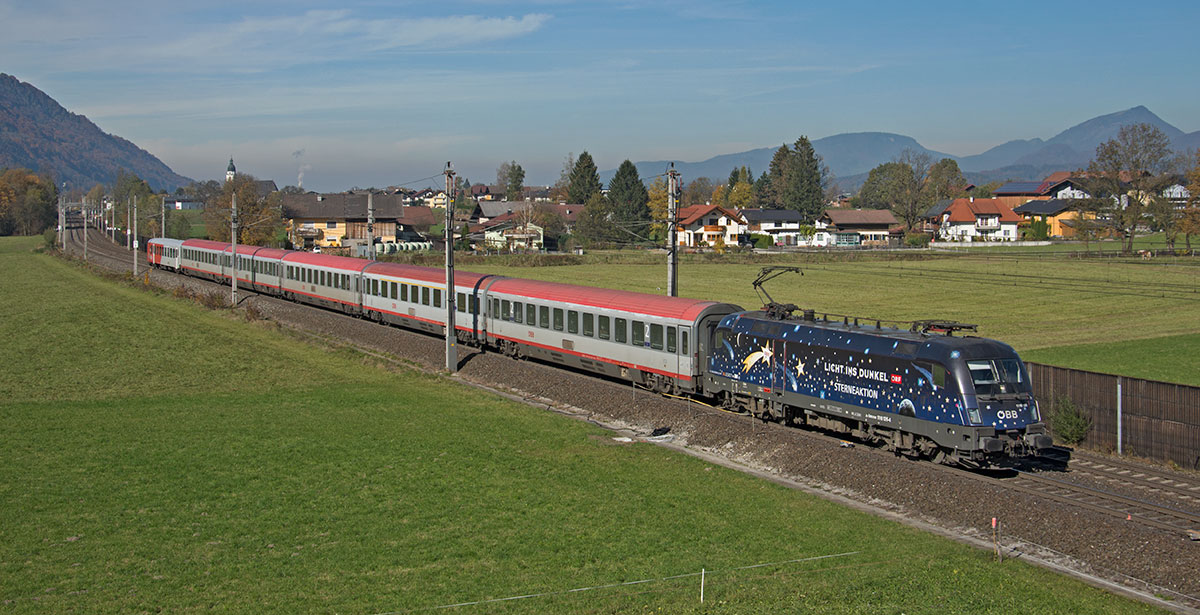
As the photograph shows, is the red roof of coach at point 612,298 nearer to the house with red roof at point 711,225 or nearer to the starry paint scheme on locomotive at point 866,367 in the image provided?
the starry paint scheme on locomotive at point 866,367

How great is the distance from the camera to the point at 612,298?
112 ft

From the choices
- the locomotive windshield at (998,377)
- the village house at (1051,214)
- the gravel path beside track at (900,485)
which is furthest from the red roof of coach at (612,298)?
the village house at (1051,214)

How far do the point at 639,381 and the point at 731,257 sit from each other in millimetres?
73240

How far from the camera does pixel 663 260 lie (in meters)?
104

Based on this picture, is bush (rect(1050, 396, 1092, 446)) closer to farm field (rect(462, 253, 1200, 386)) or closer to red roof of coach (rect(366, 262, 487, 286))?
farm field (rect(462, 253, 1200, 386))

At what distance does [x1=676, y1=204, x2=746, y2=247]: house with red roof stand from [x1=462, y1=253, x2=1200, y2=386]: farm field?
42.8 meters

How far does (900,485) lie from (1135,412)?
824 centimetres

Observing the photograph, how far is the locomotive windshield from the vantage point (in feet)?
70.7

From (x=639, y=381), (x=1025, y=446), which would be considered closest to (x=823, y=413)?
Answer: (x=1025, y=446)

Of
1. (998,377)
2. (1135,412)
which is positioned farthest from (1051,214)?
(998,377)

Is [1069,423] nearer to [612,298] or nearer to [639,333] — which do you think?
[639,333]

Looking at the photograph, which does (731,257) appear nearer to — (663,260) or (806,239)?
(663,260)

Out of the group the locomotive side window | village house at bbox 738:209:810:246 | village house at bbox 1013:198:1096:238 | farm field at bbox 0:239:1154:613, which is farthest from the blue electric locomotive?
village house at bbox 738:209:810:246

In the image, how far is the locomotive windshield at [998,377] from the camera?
21.6 m
